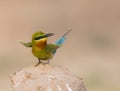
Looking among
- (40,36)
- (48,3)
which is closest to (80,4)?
(48,3)

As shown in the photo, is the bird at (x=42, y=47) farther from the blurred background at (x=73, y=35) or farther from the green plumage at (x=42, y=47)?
the blurred background at (x=73, y=35)

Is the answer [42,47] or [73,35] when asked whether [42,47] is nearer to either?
[42,47]

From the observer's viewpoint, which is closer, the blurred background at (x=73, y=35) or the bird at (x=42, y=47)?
the bird at (x=42, y=47)

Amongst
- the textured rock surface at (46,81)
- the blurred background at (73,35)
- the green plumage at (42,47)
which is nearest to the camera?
the textured rock surface at (46,81)

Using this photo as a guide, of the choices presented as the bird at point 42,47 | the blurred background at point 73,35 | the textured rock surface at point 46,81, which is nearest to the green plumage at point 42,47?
the bird at point 42,47

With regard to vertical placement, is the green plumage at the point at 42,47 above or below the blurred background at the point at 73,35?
above

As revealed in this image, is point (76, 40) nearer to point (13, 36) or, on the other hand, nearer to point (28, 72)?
point (13, 36)
